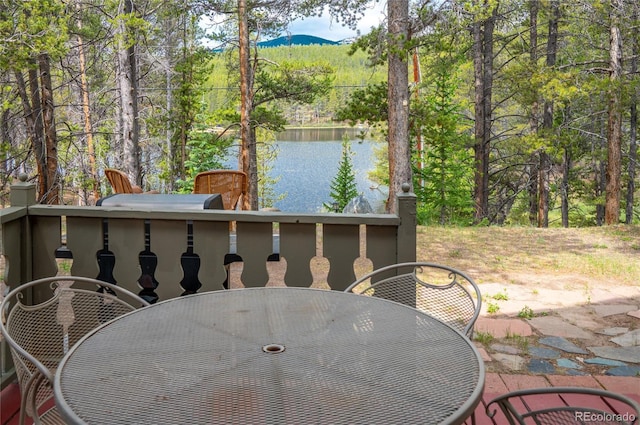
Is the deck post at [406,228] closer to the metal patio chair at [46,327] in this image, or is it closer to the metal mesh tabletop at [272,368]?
the metal mesh tabletop at [272,368]

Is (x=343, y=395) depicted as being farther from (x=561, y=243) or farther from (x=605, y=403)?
(x=561, y=243)

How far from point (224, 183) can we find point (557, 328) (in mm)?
3168

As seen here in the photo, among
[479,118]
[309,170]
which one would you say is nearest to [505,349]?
[479,118]

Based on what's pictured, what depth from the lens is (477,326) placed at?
3.59 meters

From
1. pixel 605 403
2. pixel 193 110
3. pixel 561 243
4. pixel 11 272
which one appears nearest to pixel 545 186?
pixel 561 243

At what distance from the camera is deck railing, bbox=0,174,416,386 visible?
7.75 ft

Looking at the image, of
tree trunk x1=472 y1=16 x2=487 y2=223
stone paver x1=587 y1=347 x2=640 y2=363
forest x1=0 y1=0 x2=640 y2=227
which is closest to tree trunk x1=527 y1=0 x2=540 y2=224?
forest x1=0 y1=0 x2=640 y2=227

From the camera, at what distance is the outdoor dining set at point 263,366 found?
1.13 m

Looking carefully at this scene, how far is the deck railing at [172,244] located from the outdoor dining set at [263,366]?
478 millimetres

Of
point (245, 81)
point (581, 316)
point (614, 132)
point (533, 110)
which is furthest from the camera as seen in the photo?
point (533, 110)

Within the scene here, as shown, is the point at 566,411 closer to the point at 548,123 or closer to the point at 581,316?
the point at 581,316

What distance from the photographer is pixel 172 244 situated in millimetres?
2439

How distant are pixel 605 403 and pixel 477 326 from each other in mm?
1437

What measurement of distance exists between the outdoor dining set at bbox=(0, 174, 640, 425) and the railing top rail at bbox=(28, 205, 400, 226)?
0.48 metres
